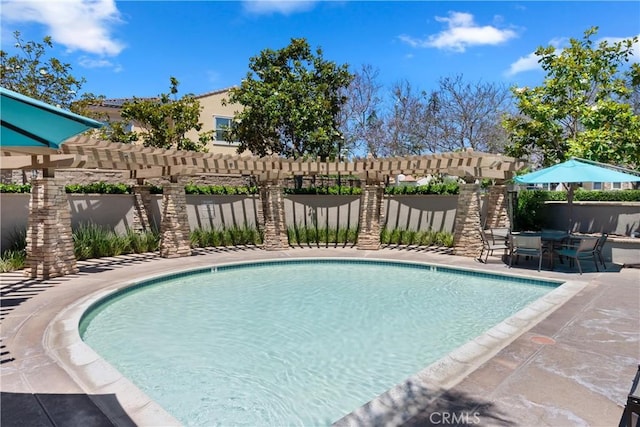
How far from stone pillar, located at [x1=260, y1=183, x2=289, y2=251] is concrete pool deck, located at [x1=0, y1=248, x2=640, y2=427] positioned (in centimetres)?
805

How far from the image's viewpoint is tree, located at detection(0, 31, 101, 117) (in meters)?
16.9

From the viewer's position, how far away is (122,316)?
7.39 meters

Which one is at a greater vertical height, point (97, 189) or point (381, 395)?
point (97, 189)

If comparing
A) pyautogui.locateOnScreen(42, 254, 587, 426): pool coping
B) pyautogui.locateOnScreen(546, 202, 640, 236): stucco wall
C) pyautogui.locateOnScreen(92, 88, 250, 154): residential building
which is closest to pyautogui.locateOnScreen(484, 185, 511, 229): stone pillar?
pyautogui.locateOnScreen(546, 202, 640, 236): stucco wall

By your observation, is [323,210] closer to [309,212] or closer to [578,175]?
[309,212]

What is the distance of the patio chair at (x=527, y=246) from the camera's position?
33.6 feet

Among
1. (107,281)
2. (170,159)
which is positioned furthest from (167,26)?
(107,281)

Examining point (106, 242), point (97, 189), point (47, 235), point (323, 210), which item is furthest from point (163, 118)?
point (47, 235)

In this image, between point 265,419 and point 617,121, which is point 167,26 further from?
point 617,121

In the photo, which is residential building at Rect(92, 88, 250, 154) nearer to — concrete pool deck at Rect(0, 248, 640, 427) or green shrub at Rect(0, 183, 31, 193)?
green shrub at Rect(0, 183, 31, 193)

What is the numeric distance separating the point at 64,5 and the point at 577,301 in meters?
12.5

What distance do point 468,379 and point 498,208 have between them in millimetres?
12501

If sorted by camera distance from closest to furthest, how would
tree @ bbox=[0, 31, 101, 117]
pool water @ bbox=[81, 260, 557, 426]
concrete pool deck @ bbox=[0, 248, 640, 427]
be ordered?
concrete pool deck @ bbox=[0, 248, 640, 427]
pool water @ bbox=[81, 260, 557, 426]
tree @ bbox=[0, 31, 101, 117]

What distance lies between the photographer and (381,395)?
3.83m
